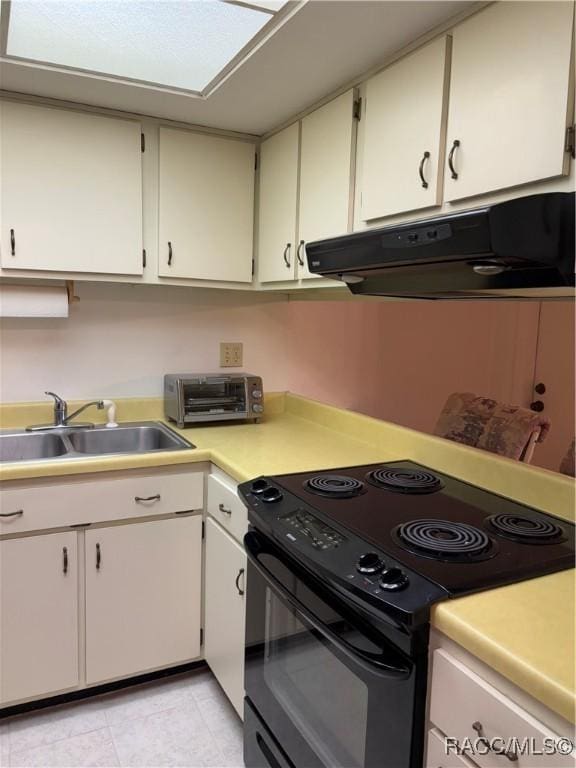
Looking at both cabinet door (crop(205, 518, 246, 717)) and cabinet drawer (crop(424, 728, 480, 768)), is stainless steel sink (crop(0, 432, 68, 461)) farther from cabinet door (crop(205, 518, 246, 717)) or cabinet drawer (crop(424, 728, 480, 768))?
cabinet drawer (crop(424, 728, 480, 768))

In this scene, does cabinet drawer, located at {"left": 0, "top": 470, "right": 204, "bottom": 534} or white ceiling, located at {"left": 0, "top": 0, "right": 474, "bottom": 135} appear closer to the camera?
white ceiling, located at {"left": 0, "top": 0, "right": 474, "bottom": 135}

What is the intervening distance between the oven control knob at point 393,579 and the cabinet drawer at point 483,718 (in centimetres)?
12

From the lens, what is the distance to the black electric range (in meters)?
1.00

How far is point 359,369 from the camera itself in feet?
9.44

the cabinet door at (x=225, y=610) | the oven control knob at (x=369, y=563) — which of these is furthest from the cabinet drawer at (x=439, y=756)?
the cabinet door at (x=225, y=610)

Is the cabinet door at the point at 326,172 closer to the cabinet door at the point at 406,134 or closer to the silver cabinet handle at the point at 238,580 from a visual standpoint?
the cabinet door at the point at 406,134

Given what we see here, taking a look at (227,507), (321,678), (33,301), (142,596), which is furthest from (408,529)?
(33,301)

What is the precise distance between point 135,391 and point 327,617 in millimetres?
1505

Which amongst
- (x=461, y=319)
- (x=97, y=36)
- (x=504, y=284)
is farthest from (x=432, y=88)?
(x=461, y=319)

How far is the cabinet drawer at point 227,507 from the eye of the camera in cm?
168

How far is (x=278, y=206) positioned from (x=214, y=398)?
2.64 ft

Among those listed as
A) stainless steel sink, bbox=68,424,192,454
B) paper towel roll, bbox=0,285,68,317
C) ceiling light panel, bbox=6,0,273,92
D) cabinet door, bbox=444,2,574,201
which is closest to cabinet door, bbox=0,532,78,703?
stainless steel sink, bbox=68,424,192,454

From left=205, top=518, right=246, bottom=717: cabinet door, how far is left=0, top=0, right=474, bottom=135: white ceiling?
1.42 m

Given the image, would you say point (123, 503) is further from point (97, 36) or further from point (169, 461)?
point (97, 36)
